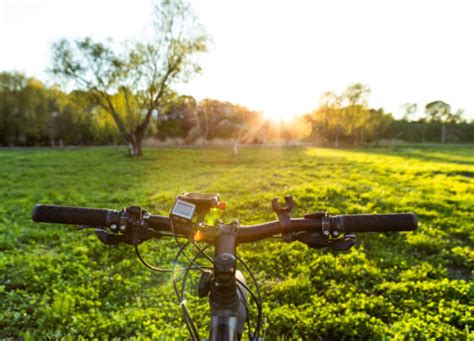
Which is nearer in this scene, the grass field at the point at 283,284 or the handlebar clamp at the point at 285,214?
the handlebar clamp at the point at 285,214

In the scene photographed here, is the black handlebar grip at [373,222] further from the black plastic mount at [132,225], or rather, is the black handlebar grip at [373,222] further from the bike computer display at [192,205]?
the black plastic mount at [132,225]

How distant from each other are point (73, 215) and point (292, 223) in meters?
1.18

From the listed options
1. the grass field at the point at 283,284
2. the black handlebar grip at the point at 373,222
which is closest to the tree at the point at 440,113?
the grass field at the point at 283,284

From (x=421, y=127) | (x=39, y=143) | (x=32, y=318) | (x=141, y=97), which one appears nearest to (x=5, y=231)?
(x=32, y=318)

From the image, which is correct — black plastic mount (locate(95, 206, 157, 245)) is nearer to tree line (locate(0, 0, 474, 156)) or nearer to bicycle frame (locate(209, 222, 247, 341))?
bicycle frame (locate(209, 222, 247, 341))

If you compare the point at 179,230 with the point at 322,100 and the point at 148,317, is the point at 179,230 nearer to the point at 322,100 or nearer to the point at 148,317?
the point at 148,317

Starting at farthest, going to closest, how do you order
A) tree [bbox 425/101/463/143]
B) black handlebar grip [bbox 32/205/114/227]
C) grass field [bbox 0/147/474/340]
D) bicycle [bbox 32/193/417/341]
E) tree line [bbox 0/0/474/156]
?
tree [bbox 425/101/463/143]
tree line [bbox 0/0/474/156]
grass field [bbox 0/147/474/340]
black handlebar grip [bbox 32/205/114/227]
bicycle [bbox 32/193/417/341]

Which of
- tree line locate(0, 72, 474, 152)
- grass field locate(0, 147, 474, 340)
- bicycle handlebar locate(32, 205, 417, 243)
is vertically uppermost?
tree line locate(0, 72, 474, 152)

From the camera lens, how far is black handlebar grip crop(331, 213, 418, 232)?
1.62m

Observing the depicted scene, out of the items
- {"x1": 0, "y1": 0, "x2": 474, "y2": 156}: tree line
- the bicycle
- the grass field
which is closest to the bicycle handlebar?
the bicycle

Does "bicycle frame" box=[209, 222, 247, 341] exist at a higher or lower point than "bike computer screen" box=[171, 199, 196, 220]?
lower

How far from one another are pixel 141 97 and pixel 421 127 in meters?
64.0

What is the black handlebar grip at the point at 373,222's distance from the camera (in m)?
1.62

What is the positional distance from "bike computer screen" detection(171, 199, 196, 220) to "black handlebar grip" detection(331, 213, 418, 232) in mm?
708
